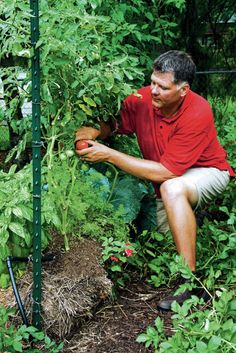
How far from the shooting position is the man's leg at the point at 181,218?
3498 millimetres

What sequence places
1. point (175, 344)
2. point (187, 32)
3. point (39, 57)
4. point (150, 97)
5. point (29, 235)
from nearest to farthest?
point (175, 344) → point (39, 57) → point (29, 235) → point (150, 97) → point (187, 32)

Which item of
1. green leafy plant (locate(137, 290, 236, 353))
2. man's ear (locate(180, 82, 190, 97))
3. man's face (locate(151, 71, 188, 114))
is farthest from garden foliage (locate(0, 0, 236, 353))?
man's ear (locate(180, 82, 190, 97))

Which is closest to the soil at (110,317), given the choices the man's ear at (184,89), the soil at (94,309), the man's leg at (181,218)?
the soil at (94,309)

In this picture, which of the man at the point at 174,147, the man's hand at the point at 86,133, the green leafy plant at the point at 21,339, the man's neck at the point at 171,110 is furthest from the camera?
the man's neck at the point at 171,110

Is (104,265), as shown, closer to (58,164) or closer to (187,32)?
(58,164)

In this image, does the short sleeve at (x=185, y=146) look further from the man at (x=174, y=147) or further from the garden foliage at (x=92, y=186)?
the garden foliage at (x=92, y=186)

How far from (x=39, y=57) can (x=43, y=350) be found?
135cm

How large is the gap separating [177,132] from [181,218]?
515 mm

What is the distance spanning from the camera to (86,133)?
3449 millimetres

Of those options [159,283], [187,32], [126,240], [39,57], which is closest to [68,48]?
[39,57]

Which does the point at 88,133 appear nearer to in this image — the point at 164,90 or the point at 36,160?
the point at 164,90

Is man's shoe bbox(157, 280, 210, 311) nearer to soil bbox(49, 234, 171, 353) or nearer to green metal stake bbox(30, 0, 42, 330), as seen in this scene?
soil bbox(49, 234, 171, 353)

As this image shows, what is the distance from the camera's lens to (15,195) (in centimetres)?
332

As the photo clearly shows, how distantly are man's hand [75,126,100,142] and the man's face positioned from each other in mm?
394
